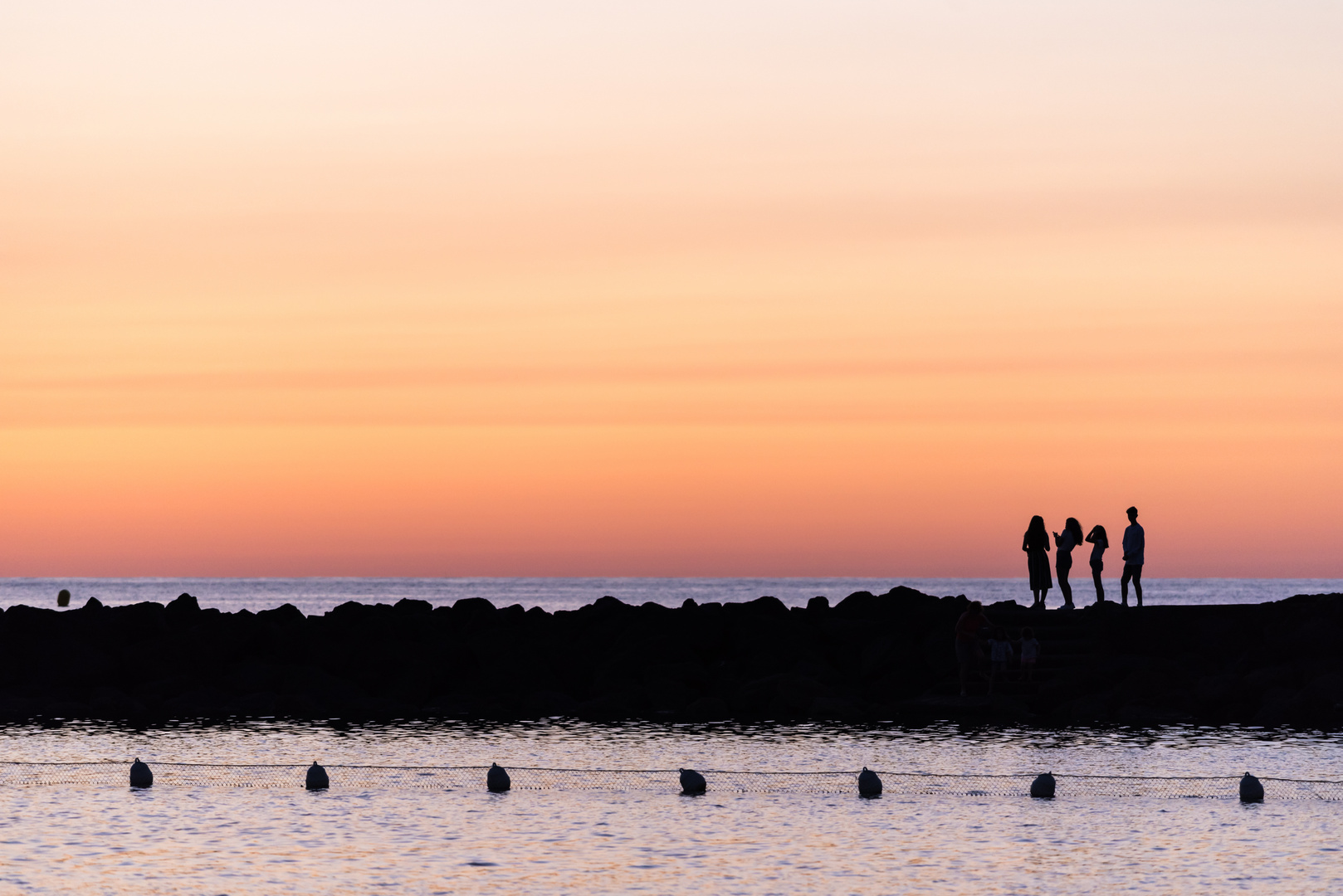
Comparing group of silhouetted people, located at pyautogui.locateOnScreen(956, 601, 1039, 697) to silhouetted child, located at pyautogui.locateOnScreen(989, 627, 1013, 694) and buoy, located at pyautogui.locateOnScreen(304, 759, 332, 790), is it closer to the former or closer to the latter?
silhouetted child, located at pyautogui.locateOnScreen(989, 627, 1013, 694)

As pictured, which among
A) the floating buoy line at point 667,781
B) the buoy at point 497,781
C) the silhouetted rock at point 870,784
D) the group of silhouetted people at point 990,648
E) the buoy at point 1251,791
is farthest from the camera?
the group of silhouetted people at point 990,648

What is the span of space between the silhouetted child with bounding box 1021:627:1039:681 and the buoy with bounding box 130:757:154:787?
17562 millimetres

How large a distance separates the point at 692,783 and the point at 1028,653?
40.5 feet

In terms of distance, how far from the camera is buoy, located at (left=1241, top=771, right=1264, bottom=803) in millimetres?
22828

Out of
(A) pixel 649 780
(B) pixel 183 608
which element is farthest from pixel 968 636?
(B) pixel 183 608

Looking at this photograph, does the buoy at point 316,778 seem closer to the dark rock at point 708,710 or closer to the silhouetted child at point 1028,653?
the dark rock at point 708,710

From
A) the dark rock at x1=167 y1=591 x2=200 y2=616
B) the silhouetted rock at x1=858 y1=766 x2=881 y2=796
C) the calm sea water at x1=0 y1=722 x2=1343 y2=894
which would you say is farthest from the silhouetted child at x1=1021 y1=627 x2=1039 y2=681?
the dark rock at x1=167 y1=591 x2=200 y2=616

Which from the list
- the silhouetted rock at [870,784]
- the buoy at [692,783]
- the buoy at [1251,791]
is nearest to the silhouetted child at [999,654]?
the silhouetted rock at [870,784]

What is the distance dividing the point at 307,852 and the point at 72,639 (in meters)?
23.2

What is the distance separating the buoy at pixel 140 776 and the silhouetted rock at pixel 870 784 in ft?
34.6

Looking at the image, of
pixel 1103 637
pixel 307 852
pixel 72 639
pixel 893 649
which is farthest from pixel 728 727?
pixel 72 639

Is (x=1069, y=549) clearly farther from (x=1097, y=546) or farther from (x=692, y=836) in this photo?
(x=692, y=836)

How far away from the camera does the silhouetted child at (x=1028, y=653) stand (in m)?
34.1

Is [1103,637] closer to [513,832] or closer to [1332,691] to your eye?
[1332,691]
